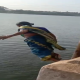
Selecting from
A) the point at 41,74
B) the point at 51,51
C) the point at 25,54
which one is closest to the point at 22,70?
the point at 25,54

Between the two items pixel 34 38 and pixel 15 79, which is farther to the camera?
pixel 15 79

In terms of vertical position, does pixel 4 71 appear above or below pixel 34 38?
below

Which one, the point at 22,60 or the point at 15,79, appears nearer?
the point at 15,79

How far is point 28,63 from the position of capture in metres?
13.7

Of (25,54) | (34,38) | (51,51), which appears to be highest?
(34,38)

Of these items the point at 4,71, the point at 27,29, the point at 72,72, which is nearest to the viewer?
the point at 72,72

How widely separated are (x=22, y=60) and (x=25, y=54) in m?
2.10

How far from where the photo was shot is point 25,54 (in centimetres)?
1669

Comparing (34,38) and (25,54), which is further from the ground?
(34,38)

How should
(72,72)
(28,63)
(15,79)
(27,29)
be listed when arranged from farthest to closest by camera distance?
(28,63) < (15,79) < (27,29) < (72,72)

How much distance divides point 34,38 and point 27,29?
338mm

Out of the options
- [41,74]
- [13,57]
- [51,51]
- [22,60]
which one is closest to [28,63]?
[22,60]

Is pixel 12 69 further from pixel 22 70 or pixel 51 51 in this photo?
pixel 51 51

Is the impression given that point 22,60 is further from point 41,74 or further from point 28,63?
point 41,74
